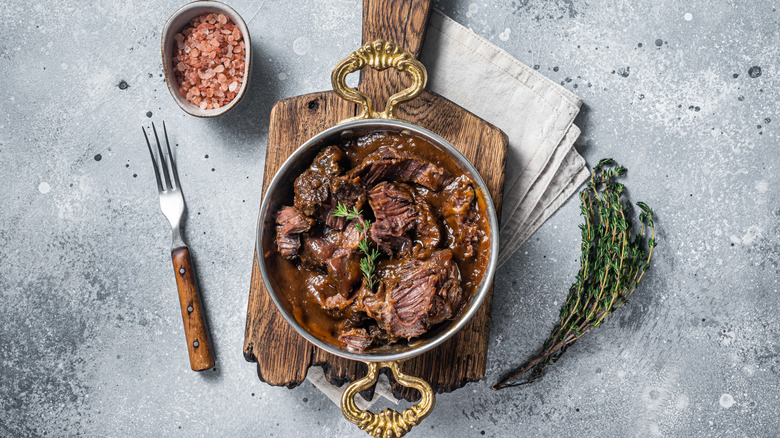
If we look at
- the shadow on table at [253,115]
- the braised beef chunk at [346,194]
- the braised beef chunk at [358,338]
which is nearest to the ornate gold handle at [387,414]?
the braised beef chunk at [358,338]

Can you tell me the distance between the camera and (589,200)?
2.50m

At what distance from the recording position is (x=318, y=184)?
2.01 meters

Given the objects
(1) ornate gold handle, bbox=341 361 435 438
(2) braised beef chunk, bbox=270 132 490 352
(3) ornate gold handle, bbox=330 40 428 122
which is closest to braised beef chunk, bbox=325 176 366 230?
(2) braised beef chunk, bbox=270 132 490 352

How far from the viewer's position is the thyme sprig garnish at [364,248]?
1.96 metres

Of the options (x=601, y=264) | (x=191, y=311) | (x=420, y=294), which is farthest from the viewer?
(x=191, y=311)

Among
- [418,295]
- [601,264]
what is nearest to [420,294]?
[418,295]

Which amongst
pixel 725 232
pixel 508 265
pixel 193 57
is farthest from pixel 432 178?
pixel 725 232

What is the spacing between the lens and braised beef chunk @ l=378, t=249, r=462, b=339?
6.29ft

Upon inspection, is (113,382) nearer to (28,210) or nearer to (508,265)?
(28,210)

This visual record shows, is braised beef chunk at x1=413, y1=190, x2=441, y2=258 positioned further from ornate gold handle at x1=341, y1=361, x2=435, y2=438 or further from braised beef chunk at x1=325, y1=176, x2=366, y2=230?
ornate gold handle at x1=341, y1=361, x2=435, y2=438

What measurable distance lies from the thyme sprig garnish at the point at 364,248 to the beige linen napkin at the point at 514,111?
758 millimetres

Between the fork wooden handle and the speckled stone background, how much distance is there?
0.23ft

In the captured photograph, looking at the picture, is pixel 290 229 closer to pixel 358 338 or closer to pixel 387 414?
pixel 358 338

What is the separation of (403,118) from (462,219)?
576mm
